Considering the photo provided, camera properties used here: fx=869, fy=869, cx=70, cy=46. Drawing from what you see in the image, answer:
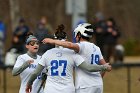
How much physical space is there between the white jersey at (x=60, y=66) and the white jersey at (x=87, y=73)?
20cm

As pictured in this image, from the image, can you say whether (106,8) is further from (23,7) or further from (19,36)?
(19,36)

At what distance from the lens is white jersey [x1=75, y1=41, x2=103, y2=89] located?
13.9 m

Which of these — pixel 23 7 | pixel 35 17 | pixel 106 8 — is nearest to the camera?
pixel 23 7

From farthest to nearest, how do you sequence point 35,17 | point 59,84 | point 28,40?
1. point 35,17
2. point 28,40
3. point 59,84

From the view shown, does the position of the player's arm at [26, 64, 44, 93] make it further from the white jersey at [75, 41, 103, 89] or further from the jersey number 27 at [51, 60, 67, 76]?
the white jersey at [75, 41, 103, 89]

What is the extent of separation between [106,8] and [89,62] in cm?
4207

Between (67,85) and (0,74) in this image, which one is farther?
(0,74)

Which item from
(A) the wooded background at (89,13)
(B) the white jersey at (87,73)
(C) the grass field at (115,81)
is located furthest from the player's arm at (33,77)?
(A) the wooded background at (89,13)

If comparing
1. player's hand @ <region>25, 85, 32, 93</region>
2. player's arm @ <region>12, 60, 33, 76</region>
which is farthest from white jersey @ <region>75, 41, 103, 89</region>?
player's arm @ <region>12, 60, 33, 76</region>

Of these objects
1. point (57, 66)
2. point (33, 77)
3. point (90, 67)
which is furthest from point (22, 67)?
point (90, 67)

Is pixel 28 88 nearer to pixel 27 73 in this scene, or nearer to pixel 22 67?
pixel 22 67

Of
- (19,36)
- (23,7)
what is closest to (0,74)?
(19,36)

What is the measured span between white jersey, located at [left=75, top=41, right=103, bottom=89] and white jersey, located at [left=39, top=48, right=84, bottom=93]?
20 centimetres

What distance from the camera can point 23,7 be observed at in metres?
44.2
